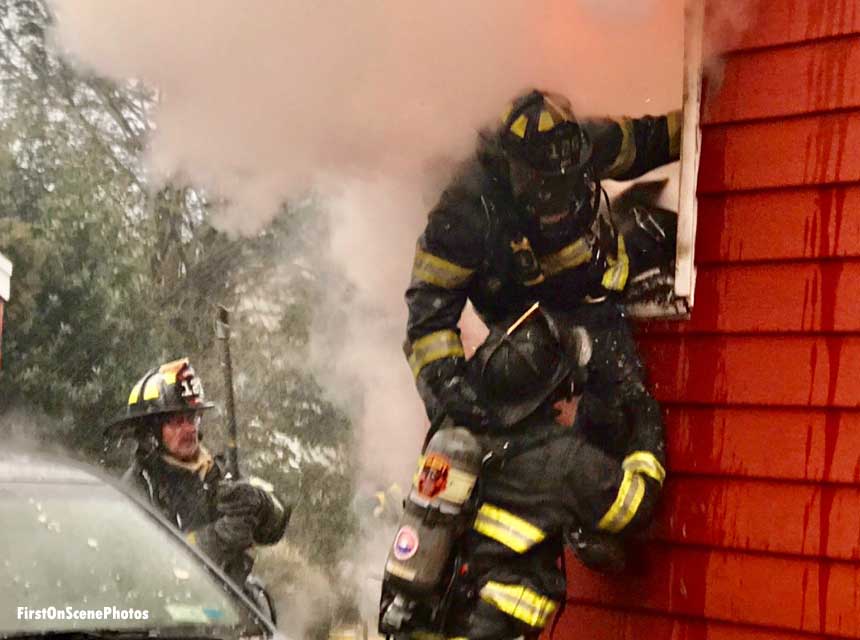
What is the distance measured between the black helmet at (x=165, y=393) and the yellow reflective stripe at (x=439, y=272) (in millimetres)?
800

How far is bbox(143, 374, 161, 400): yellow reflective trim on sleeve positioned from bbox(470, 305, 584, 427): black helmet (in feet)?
3.34

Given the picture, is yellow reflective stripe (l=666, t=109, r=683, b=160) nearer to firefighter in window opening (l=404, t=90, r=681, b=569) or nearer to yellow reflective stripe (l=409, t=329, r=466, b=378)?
firefighter in window opening (l=404, t=90, r=681, b=569)

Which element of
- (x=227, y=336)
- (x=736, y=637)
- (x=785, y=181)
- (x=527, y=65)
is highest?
(x=527, y=65)

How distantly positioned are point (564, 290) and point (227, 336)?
3.58ft

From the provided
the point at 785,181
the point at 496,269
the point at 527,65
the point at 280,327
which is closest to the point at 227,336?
the point at 280,327

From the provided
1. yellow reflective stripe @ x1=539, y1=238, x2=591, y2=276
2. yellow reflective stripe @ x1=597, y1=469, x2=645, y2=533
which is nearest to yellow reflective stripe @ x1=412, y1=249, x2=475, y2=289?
yellow reflective stripe @ x1=539, y1=238, x2=591, y2=276

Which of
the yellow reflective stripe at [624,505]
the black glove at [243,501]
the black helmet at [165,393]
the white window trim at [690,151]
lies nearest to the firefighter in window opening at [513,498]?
the yellow reflective stripe at [624,505]

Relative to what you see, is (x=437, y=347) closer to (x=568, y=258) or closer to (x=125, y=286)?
(x=568, y=258)

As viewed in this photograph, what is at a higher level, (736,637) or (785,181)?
(785,181)

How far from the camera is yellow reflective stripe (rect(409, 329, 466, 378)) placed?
11.5 ft

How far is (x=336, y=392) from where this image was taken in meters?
3.82

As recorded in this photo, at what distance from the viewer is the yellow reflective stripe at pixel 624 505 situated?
3.21m

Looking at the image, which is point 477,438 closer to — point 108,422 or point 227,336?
point 227,336

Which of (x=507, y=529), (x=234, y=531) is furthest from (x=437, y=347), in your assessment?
(x=234, y=531)
